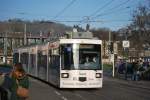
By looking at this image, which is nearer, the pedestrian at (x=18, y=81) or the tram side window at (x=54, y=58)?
the pedestrian at (x=18, y=81)

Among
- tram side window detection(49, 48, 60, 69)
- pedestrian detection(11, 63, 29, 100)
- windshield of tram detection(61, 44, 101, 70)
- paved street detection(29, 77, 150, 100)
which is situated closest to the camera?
pedestrian detection(11, 63, 29, 100)

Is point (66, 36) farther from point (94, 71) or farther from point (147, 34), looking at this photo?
point (147, 34)

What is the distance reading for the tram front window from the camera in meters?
25.6

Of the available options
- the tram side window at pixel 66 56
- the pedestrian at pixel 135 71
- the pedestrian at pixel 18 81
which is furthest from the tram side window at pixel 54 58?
the pedestrian at pixel 18 81

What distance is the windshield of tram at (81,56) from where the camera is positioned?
25.6 metres

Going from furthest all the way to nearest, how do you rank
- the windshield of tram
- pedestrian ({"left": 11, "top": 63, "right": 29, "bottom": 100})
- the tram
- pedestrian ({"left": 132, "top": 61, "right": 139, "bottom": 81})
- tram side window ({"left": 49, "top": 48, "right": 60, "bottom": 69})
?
pedestrian ({"left": 132, "top": 61, "right": 139, "bottom": 81}), tram side window ({"left": 49, "top": 48, "right": 60, "bottom": 69}), the windshield of tram, the tram, pedestrian ({"left": 11, "top": 63, "right": 29, "bottom": 100})

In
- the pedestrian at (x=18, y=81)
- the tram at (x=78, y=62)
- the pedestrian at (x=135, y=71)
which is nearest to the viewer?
the pedestrian at (x=18, y=81)

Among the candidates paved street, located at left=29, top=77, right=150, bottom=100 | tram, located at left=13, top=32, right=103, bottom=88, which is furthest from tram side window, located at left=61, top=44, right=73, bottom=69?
paved street, located at left=29, top=77, right=150, bottom=100

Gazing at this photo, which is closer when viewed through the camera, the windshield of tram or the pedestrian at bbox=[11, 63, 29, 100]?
the pedestrian at bbox=[11, 63, 29, 100]

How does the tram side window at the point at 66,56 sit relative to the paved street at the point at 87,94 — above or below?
above

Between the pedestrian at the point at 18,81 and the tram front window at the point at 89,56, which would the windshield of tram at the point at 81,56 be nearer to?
the tram front window at the point at 89,56

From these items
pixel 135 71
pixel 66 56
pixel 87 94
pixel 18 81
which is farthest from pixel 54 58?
pixel 18 81

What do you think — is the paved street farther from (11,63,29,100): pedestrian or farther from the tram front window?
(11,63,29,100): pedestrian

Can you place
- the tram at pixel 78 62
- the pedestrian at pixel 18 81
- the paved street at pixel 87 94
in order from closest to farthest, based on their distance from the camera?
the pedestrian at pixel 18 81 < the paved street at pixel 87 94 < the tram at pixel 78 62
